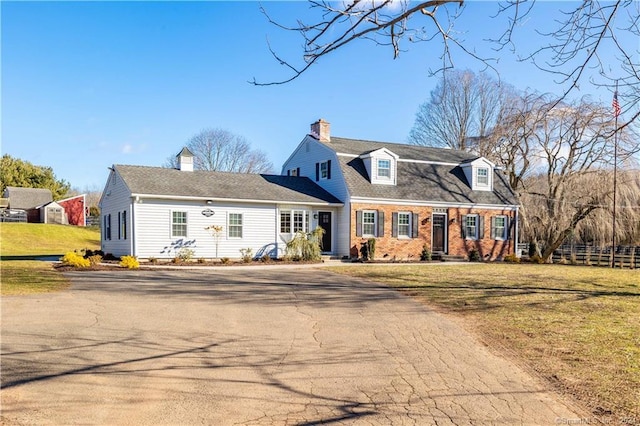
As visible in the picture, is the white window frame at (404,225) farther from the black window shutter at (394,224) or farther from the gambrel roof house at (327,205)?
the black window shutter at (394,224)

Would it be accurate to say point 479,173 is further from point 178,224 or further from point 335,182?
point 178,224

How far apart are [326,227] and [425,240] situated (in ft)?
16.8

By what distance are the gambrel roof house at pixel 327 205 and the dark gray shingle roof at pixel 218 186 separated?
5 centimetres

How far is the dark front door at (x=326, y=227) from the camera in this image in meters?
26.2

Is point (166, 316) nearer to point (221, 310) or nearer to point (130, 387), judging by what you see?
point (221, 310)

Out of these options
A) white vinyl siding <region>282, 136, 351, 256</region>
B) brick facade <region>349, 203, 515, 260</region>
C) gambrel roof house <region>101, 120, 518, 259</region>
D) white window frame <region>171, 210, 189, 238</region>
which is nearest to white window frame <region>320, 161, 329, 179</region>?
gambrel roof house <region>101, 120, 518, 259</region>

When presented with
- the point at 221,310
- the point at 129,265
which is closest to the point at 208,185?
the point at 129,265

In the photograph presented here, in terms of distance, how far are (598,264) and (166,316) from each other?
25.1 meters

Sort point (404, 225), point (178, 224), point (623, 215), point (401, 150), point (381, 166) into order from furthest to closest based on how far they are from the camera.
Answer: point (401, 150)
point (623, 215)
point (381, 166)
point (404, 225)
point (178, 224)

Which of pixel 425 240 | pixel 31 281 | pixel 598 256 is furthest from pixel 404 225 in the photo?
pixel 31 281

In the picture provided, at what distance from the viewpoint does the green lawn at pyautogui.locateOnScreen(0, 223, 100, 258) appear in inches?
1554

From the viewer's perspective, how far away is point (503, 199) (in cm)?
2967

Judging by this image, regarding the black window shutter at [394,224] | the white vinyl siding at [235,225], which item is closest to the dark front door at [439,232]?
the black window shutter at [394,224]

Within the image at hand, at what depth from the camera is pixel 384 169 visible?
27078 millimetres
